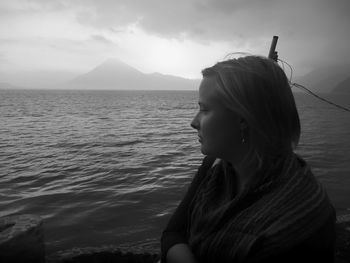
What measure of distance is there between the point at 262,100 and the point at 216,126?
1.06ft

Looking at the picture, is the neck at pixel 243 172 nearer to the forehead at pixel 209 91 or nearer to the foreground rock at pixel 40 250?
the forehead at pixel 209 91

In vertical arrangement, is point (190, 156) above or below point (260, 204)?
below

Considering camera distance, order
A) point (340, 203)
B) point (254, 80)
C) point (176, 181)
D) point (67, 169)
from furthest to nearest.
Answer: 1. point (67, 169)
2. point (176, 181)
3. point (340, 203)
4. point (254, 80)

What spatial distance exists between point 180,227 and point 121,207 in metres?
7.52

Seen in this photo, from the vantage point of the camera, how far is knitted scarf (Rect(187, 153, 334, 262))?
4.97ft

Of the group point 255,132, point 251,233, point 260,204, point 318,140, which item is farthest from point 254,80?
point 318,140

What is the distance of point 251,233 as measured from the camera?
1558mm

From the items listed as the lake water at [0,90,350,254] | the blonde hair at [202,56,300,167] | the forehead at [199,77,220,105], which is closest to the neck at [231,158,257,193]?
the blonde hair at [202,56,300,167]

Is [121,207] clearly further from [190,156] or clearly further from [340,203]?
[190,156]

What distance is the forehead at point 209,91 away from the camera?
1.87 metres

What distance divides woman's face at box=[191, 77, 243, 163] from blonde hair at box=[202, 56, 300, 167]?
0.06m

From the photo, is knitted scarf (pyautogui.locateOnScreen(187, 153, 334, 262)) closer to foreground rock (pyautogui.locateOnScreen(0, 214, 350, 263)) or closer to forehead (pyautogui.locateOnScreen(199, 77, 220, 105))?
forehead (pyautogui.locateOnScreen(199, 77, 220, 105))

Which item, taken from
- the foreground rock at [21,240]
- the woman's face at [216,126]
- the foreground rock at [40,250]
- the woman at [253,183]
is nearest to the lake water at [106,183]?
the foreground rock at [40,250]

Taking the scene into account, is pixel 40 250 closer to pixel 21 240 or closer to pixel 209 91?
pixel 21 240
